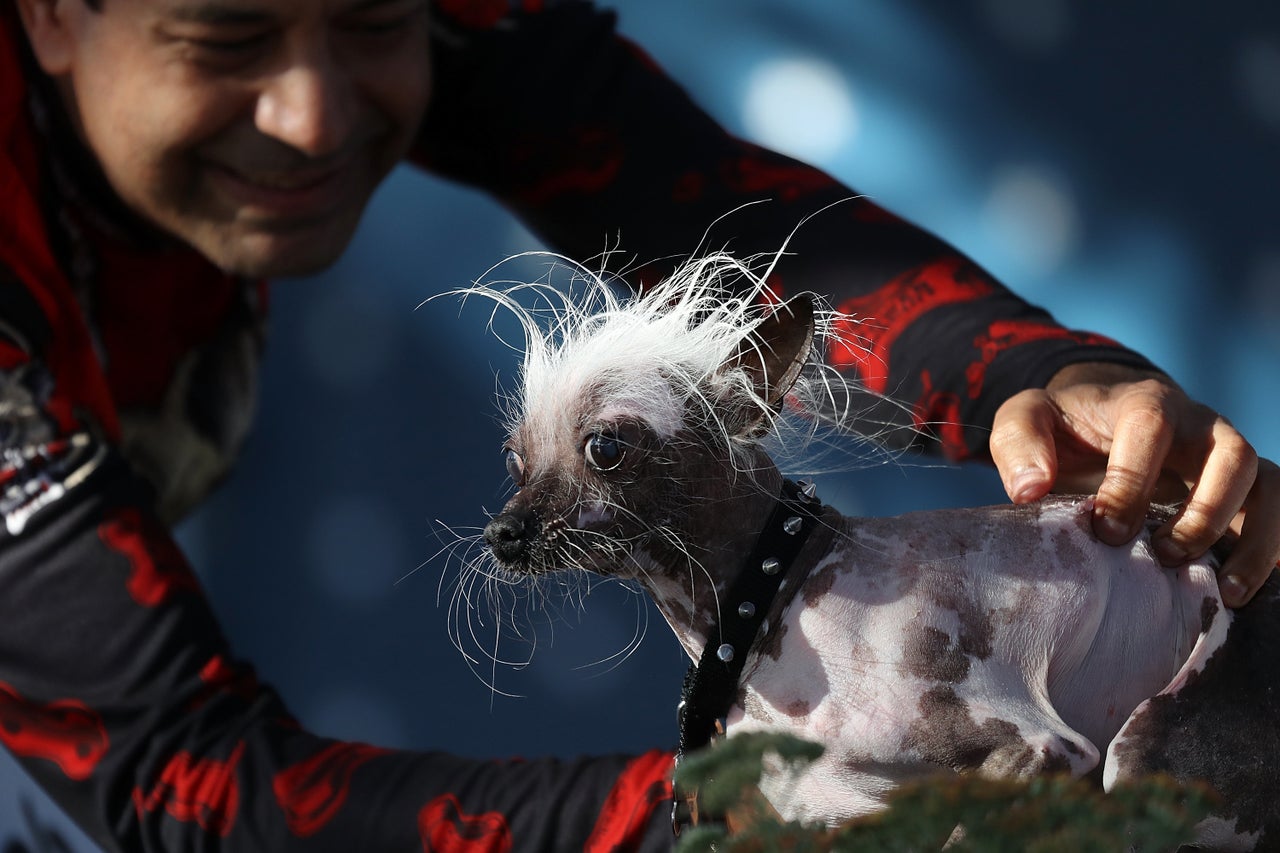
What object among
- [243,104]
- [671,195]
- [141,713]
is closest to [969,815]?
[141,713]

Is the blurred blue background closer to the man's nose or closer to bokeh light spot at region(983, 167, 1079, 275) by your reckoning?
bokeh light spot at region(983, 167, 1079, 275)

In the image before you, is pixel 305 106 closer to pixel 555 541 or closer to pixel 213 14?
pixel 213 14

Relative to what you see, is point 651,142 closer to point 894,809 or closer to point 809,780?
point 809,780

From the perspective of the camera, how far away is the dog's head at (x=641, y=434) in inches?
23.4

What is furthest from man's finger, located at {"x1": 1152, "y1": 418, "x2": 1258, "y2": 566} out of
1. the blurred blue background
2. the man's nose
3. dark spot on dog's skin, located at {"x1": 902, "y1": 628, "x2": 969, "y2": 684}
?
the blurred blue background

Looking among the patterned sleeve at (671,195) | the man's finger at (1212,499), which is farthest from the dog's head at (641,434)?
the patterned sleeve at (671,195)

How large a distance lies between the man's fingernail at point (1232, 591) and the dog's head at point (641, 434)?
252 millimetres

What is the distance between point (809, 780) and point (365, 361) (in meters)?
1.23

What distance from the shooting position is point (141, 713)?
2.88ft

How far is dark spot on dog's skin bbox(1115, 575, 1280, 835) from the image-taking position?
1.93 ft

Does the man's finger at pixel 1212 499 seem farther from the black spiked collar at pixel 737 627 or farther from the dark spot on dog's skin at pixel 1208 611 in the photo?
the black spiked collar at pixel 737 627

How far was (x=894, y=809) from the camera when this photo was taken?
0.45 m

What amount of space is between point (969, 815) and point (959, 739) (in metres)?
0.14

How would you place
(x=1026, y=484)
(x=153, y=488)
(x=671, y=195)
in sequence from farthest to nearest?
(x=671, y=195)
(x=153, y=488)
(x=1026, y=484)
